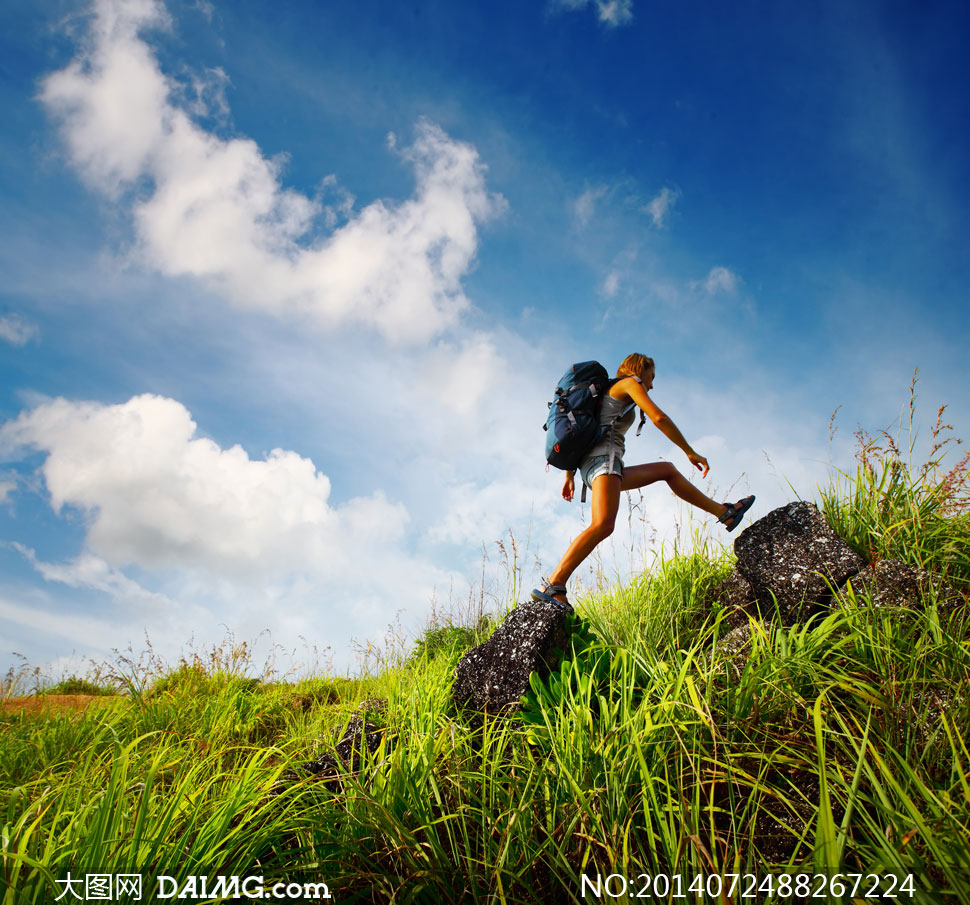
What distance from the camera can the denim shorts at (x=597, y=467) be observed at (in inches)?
184

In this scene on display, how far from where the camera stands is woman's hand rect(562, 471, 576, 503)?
522 cm

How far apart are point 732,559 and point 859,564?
1.13m

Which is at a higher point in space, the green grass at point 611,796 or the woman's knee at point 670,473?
the woman's knee at point 670,473

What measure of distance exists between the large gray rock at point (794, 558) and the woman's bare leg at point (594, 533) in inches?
45.8

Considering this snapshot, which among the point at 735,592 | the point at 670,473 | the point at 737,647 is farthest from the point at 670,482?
the point at 737,647

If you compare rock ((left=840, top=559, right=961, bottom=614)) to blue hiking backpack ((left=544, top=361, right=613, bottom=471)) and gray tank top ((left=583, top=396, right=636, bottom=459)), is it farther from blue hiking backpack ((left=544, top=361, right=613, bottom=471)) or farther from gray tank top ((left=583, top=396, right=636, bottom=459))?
blue hiking backpack ((left=544, top=361, right=613, bottom=471))

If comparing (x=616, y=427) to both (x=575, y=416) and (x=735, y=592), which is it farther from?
(x=735, y=592)

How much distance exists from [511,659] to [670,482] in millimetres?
2220

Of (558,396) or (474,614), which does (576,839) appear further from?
(474,614)

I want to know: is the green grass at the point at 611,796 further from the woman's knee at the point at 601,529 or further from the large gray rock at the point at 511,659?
the woman's knee at the point at 601,529

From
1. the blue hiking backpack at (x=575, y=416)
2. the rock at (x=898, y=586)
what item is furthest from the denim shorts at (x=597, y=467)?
the rock at (x=898, y=586)

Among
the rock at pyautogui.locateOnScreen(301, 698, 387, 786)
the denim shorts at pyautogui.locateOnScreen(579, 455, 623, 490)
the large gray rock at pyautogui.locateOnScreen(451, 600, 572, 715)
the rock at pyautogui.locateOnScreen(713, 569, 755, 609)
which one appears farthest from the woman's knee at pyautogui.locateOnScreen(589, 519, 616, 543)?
the rock at pyautogui.locateOnScreen(301, 698, 387, 786)

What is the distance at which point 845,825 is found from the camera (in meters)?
1.76

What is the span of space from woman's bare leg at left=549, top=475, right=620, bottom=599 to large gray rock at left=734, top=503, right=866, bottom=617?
116cm
